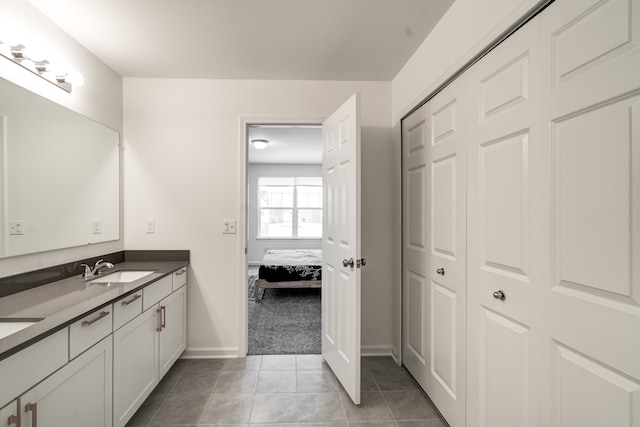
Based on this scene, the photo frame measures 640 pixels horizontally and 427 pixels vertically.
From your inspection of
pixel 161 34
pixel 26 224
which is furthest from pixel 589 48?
pixel 26 224

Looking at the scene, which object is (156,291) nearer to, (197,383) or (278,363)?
(197,383)

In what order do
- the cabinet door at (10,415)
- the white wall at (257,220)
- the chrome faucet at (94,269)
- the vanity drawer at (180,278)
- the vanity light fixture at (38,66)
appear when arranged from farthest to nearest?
the white wall at (257,220)
the vanity drawer at (180,278)
the chrome faucet at (94,269)
the vanity light fixture at (38,66)
the cabinet door at (10,415)

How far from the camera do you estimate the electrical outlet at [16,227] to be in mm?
1577

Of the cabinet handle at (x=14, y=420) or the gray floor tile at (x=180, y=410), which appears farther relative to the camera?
the gray floor tile at (x=180, y=410)

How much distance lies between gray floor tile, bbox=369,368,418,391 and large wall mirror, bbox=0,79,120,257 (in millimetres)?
2336

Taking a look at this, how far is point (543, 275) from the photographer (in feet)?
3.59

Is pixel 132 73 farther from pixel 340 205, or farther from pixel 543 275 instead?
pixel 543 275

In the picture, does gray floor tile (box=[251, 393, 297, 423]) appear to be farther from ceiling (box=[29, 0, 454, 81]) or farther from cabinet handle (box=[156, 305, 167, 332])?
ceiling (box=[29, 0, 454, 81])

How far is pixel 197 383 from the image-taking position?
7.22 feet

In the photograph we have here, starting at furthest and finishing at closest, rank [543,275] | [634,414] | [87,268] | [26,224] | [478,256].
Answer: [87,268] → [26,224] → [478,256] → [543,275] → [634,414]

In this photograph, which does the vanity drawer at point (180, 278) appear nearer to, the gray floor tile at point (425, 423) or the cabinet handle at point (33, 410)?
the cabinet handle at point (33, 410)

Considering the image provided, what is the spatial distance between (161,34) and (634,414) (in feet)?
9.24

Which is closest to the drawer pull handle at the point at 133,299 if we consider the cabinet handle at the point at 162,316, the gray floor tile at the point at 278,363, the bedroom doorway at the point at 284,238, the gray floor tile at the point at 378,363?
the cabinet handle at the point at 162,316

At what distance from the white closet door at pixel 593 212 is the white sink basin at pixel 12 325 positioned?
6.41 feet
